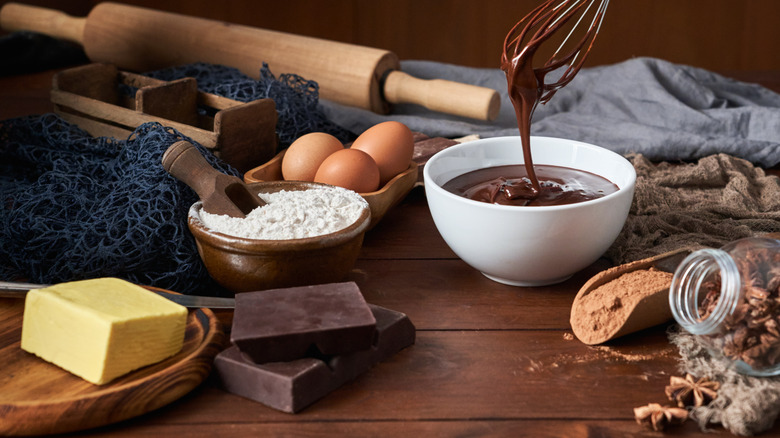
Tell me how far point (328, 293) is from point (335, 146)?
1.71 feet

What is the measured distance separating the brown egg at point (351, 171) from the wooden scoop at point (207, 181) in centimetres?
15

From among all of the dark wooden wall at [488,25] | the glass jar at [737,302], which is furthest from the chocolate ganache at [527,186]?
the dark wooden wall at [488,25]

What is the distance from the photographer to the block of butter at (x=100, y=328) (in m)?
0.89

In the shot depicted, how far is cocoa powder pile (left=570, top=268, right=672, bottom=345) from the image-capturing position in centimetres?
104

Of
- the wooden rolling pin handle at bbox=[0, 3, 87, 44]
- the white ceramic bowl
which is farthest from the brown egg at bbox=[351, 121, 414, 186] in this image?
the wooden rolling pin handle at bbox=[0, 3, 87, 44]

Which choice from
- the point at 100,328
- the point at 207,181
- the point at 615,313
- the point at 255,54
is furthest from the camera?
the point at 255,54

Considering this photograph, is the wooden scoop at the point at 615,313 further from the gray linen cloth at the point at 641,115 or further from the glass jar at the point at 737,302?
the gray linen cloth at the point at 641,115

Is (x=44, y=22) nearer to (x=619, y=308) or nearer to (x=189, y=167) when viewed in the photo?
(x=189, y=167)

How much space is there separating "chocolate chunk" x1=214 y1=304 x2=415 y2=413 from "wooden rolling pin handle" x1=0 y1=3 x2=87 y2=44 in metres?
1.85

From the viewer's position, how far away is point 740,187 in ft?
4.92

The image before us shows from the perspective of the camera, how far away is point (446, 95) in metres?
1.87

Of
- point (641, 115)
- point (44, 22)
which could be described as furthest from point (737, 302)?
point (44, 22)

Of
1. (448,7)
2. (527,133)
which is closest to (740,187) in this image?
(527,133)

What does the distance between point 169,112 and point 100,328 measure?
0.82 m
